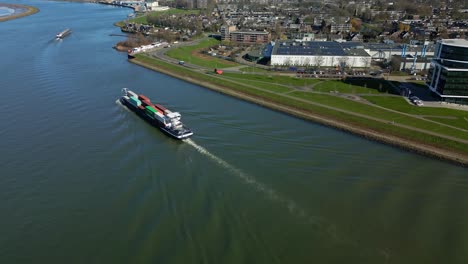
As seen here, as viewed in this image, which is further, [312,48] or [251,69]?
[312,48]

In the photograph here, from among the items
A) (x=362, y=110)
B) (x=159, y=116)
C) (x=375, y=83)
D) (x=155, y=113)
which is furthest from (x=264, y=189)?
(x=375, y=83)

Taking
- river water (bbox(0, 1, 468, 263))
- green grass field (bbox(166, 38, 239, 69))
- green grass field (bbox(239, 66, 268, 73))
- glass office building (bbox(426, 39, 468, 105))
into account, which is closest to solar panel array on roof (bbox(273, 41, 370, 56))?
green grass field (bbox(239, 66, 268, 73))

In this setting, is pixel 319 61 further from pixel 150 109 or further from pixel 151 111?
pixel 151 111

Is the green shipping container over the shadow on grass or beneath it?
beneath

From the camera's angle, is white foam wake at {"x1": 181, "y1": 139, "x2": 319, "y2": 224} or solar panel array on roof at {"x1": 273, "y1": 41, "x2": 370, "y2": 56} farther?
solar panel array on roof at {"x1": 273, "y1": 41, "x2": 370, "y2": 56}

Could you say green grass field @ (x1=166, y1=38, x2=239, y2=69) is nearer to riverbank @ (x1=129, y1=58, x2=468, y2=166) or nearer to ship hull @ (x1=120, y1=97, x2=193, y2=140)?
riverbank @ (x1=129, y1=58, x2=468, y2=166)

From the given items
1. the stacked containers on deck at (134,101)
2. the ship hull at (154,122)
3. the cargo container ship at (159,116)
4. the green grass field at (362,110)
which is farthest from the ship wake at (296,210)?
the green grass field at (362,110)

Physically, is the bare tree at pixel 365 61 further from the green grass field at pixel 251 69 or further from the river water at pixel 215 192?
the river water at pixel 215 192
